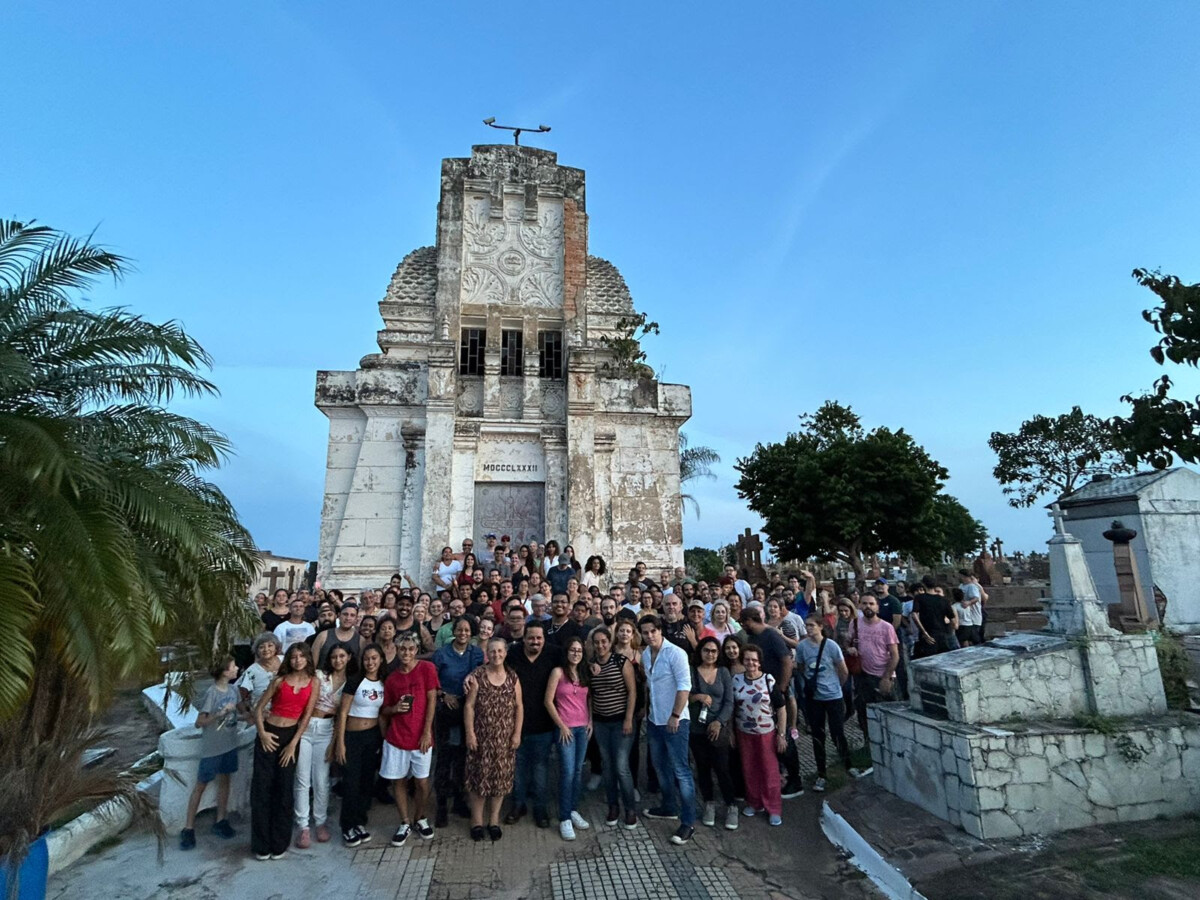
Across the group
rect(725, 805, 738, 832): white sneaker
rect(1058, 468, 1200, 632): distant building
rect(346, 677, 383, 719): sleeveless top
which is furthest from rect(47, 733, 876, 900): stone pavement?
rect(1058, 468, 1200, 632): distant building

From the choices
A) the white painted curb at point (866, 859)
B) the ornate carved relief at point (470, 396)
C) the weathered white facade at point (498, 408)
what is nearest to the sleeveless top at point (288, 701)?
the white painted curb at point (866, 859)

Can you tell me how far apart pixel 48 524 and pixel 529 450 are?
1181 centimetres

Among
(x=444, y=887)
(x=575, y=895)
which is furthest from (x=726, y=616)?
(x=444, y=887)

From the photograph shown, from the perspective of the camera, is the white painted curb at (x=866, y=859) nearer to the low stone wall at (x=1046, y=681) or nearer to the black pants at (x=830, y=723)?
the black pants at (x=830, y=723)

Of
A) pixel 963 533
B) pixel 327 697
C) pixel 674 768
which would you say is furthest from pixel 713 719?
pixel 963 533

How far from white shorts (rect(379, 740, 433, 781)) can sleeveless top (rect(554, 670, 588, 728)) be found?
4.12 feet

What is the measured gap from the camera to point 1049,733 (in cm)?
545

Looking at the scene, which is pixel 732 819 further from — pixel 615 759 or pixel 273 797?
pixel 273 797

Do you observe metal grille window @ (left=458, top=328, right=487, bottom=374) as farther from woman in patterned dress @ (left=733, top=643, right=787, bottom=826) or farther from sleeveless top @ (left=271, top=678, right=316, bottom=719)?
woman in patterned dress @ (left=733, top=643, right=787, bottom=826)

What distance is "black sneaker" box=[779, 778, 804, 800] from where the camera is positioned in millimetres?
6387

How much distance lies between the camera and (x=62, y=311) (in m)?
5.32

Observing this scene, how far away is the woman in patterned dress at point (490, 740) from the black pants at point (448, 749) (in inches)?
14.1

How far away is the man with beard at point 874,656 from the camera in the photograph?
23.5 ft

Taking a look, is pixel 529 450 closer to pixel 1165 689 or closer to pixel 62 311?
pixel 62 311
